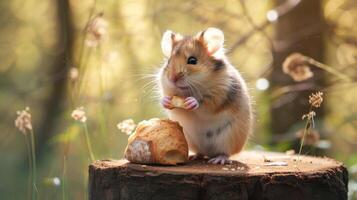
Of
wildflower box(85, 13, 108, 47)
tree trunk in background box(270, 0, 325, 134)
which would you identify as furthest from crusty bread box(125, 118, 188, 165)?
tree trunk in background box(270, 0, 325, 134)

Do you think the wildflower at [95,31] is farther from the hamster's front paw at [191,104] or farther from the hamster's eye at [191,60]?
the hamster's front paw at [191,104]

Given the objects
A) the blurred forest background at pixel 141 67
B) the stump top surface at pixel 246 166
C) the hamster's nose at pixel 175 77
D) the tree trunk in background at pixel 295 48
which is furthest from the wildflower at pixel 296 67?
the tree trunk in background at pixel 295 48

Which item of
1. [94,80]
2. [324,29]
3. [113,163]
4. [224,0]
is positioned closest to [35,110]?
[94,80]

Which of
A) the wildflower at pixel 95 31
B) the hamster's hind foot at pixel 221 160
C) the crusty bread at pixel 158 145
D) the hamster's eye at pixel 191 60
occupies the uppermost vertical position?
the wildflower at pixel 95 31

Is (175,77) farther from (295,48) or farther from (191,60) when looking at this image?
(295,48)

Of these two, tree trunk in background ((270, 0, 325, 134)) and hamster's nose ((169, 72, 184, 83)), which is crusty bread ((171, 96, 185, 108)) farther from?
tree trunk in background ((270, 0, 325, 134))

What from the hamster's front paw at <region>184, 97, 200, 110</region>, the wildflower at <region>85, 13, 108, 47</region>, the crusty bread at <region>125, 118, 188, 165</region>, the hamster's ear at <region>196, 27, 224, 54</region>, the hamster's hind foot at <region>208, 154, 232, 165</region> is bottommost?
the hamster's hind foot at <region>208, 154, 232, 165</region>
